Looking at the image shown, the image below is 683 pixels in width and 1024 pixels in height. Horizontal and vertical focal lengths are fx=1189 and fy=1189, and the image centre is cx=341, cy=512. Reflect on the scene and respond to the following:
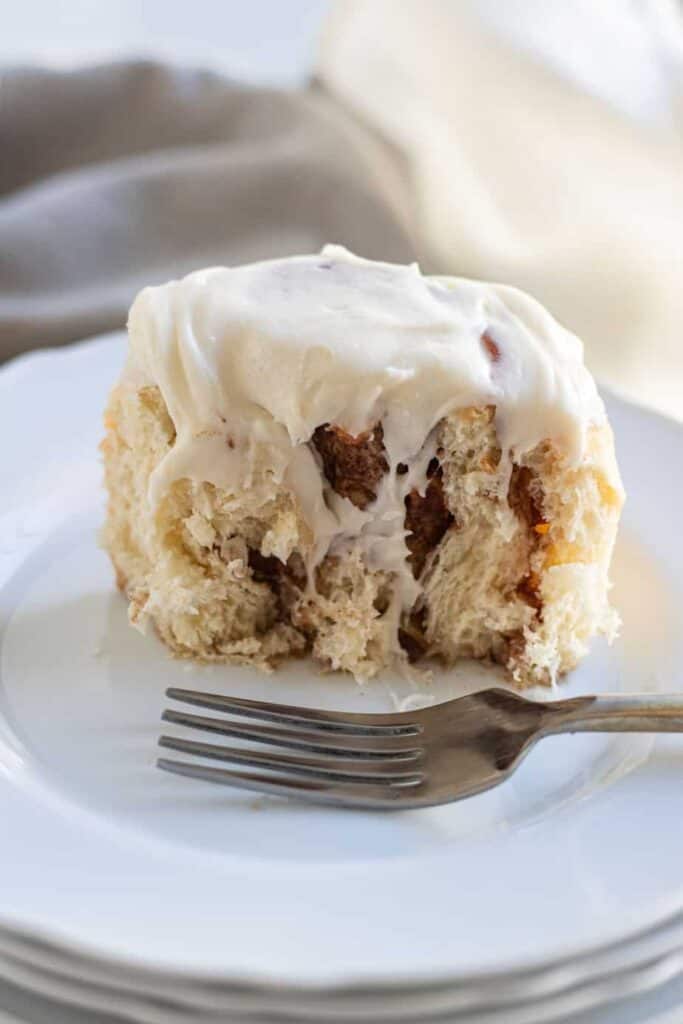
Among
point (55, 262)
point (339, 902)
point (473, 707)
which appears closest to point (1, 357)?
point (55, 262)

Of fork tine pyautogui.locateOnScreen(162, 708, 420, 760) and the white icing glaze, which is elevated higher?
the white icing glaze

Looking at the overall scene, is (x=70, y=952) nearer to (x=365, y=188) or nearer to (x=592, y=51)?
(x=365, y=188)

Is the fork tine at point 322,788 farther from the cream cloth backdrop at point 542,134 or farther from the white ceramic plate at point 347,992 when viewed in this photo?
the cream cloth backdrop at point 542,134

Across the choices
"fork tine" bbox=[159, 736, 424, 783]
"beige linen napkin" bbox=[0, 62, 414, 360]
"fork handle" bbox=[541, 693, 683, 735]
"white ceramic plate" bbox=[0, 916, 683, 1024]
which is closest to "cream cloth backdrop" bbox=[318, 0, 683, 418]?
"beige linen napkin" bbox=[0, 62, 414, 360]

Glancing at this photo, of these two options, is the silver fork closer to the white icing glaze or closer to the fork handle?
the fork handle

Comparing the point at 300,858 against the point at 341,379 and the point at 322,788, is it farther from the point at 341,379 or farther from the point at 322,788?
the point at 341,379
